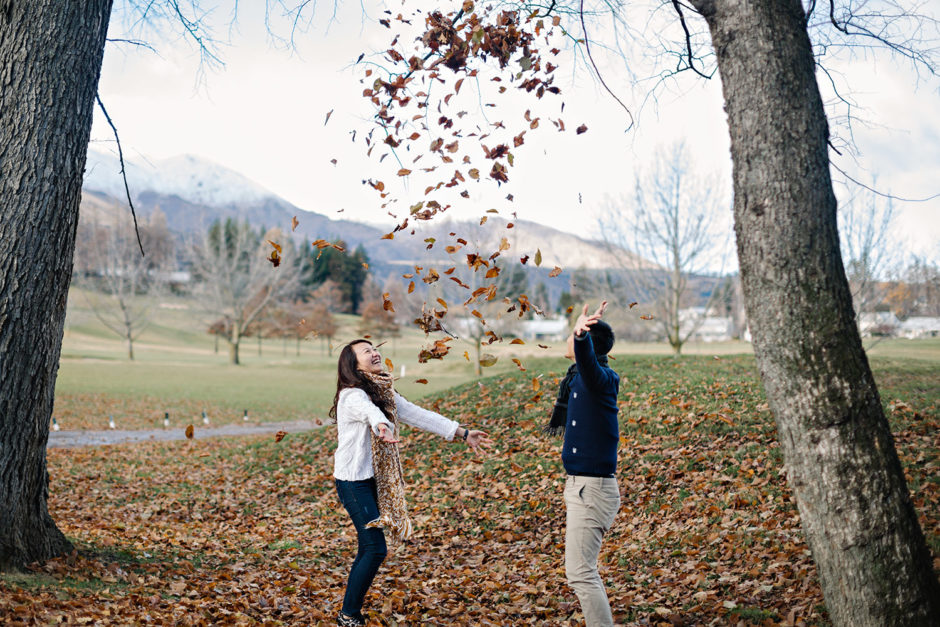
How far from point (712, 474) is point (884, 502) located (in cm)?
494

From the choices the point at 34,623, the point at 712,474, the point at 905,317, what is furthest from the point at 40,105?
the point at 905,317

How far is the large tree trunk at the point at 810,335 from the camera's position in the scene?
3.84 meters

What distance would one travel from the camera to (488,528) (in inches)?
347

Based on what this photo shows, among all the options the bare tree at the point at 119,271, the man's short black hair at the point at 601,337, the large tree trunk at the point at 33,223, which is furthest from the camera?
the bare tree at the point at 119,271

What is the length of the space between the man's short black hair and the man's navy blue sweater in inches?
5.5

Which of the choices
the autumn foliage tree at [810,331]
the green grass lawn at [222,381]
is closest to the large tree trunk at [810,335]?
the autumn foliage tree at [810,331]

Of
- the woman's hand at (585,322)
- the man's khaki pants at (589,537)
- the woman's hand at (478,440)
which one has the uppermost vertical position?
the woman's hand at (585,322)

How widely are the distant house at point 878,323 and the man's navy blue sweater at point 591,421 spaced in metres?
19.7

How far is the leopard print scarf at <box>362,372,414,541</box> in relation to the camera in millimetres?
4973

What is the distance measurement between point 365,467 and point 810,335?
3.11 m

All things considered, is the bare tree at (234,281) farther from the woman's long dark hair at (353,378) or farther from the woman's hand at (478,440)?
the woman's hand at (478,440)

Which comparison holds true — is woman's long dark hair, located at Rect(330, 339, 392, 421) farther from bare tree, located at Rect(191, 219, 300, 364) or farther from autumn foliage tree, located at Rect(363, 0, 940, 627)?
bare tree, located at Rect(191, 219, 300, 364)

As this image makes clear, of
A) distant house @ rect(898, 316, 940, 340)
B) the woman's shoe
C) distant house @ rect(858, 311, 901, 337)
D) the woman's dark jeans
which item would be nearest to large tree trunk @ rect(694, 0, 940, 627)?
the woman's dark jeans

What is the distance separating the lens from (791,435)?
13.1 feet
